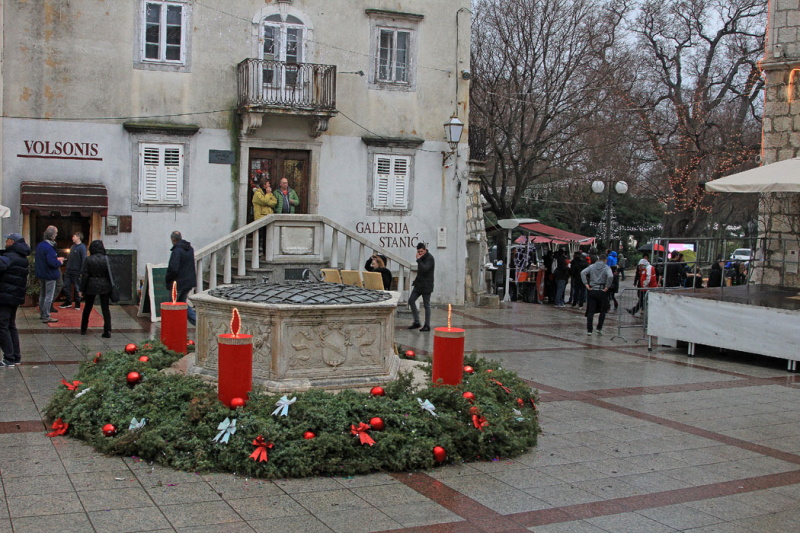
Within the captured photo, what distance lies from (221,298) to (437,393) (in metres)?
2.43

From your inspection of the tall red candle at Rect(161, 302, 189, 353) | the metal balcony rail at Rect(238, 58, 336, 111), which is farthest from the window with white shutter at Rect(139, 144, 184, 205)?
the tall red candle at Rect(161, 302, 189, 353)

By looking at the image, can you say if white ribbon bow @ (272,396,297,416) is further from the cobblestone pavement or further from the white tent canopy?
the white tent canopy

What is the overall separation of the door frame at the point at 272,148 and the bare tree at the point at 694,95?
15808mm

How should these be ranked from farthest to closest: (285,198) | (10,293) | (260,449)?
1. (285,198)
2. (10,293)
3. (260,449)

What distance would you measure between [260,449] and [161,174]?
13.1 metres

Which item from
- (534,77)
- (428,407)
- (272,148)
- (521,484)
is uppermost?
(534,77)

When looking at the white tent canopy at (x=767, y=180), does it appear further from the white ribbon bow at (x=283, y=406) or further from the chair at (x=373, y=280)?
the white ribbon bow at (x=283, y=406)

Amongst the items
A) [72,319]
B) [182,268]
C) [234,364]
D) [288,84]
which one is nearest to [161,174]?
[288,84]

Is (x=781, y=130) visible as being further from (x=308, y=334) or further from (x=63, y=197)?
(x=63, y=197)

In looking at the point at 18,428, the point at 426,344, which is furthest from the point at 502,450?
the point at 426,344

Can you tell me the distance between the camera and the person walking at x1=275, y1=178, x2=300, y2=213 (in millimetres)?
18859

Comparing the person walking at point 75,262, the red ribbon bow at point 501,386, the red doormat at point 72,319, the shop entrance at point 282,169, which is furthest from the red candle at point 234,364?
the shop entrance at point 282,169

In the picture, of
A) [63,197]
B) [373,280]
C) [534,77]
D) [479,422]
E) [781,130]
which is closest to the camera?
[479,422]

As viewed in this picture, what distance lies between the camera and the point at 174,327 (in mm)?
9633
